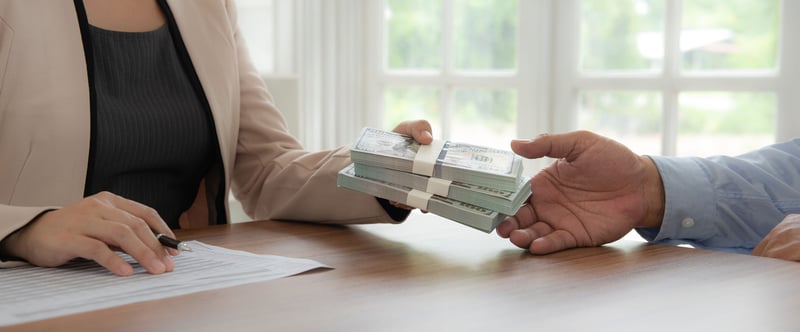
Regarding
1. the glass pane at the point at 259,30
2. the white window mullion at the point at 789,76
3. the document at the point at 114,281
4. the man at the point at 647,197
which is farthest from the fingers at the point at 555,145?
the glass pane at the point at 259,30

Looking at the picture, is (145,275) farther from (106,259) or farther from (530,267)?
(530,267)

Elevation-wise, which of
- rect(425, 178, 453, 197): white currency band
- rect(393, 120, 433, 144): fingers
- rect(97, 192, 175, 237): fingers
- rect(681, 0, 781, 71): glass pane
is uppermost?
rect(681, 0, 781, 71): glass pane

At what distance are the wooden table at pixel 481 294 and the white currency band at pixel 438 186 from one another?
71mm

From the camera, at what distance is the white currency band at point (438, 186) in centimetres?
105

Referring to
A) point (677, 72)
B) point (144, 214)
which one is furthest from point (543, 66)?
point (144, 214)

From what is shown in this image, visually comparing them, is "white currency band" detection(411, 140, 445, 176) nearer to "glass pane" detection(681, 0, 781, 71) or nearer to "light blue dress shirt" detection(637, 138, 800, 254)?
"light blue dress shirt" detection(637, 138, 800, 254)

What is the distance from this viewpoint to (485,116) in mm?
3539

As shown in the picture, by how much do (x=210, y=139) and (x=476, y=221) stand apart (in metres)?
0.61

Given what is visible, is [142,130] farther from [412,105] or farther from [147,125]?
[412,105]

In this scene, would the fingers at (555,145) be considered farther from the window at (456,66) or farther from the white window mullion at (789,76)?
the window at (456,66)

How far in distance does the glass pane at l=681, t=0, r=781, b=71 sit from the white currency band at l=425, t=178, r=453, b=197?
6.29 ft

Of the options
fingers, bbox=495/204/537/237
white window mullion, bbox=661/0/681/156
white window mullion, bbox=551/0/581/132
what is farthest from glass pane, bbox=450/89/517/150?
fingers, bbox=495/204/537/237

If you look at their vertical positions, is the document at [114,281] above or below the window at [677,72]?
below

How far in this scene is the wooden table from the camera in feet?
2.31
